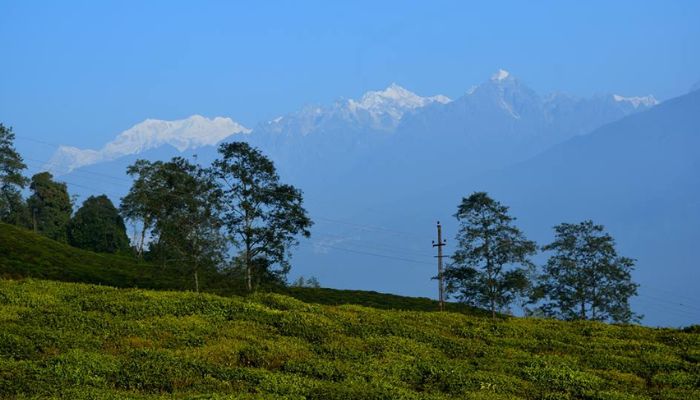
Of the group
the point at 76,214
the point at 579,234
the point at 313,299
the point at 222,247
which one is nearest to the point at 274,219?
the point at 222,247

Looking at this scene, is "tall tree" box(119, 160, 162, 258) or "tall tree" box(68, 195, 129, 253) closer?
"tall tree" box(119, 160, 162, 258)

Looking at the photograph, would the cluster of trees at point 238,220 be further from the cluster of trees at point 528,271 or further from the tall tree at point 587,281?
the tall tree at point 587,281

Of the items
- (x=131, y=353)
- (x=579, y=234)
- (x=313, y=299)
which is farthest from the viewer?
(x=579, y=234)

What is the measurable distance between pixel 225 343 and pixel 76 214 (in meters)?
135

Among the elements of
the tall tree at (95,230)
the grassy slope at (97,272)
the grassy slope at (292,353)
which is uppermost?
the tall tree at (95,230)

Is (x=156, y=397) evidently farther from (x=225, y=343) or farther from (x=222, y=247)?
(x=222, y=247)

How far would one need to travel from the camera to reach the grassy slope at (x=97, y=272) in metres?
87.8

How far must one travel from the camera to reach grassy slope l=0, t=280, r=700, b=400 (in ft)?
81.6

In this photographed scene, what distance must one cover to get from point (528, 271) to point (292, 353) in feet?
221

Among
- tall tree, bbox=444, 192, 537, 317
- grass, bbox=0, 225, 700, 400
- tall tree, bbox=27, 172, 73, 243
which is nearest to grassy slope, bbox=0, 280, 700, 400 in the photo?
grass, bbox=0, 225, 700, 400

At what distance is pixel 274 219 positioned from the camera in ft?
274

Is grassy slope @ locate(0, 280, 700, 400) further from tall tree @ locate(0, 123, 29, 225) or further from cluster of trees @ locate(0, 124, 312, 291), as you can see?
tall tree @ locate(0, 123, 29, 225)

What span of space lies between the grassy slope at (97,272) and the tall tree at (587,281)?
12.6 metres

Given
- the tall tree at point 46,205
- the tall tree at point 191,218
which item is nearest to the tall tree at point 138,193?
the tall tree at point 46,205
